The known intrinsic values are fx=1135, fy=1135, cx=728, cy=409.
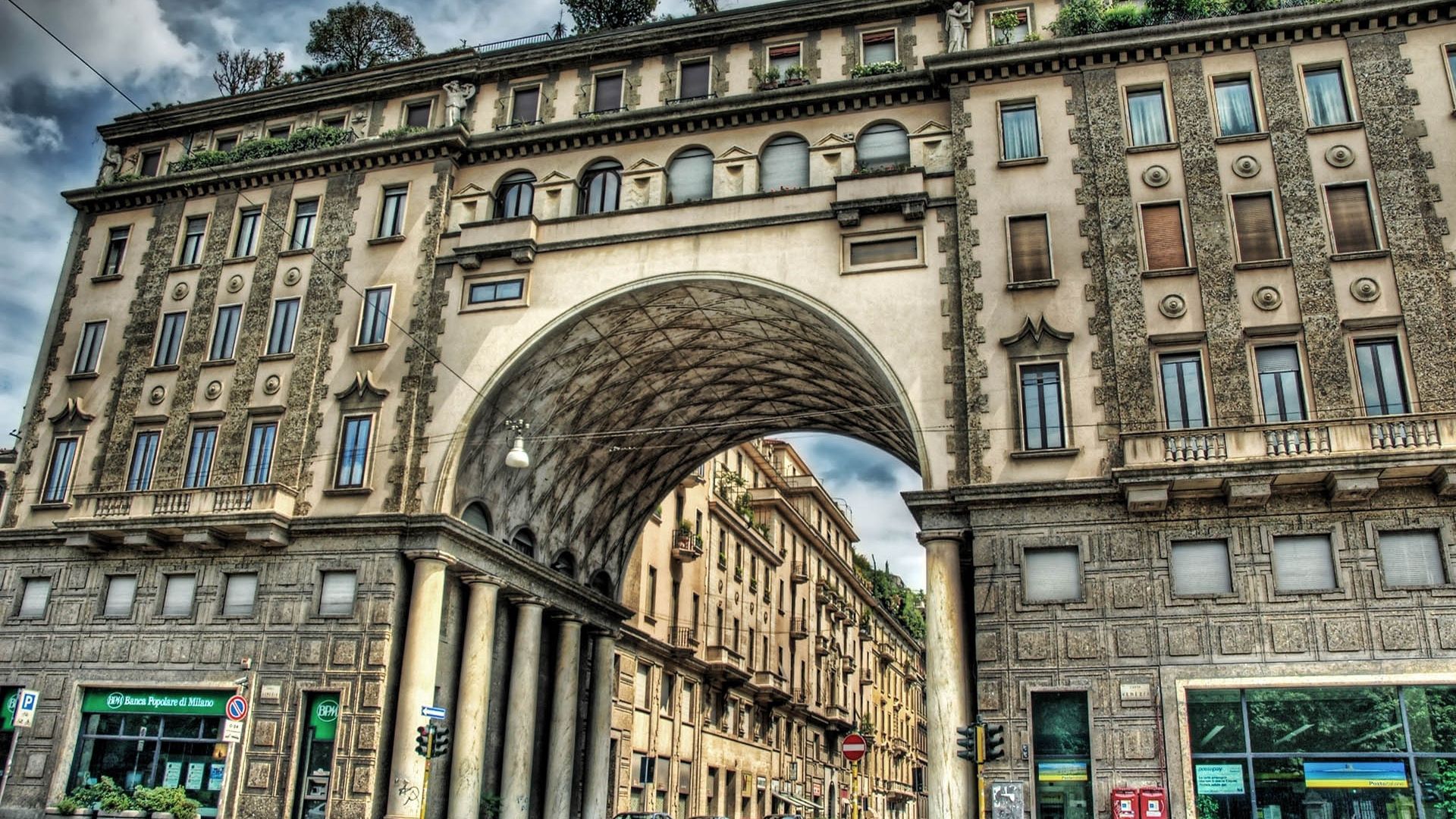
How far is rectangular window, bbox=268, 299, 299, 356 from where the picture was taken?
1225 inches

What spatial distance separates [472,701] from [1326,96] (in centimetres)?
2411

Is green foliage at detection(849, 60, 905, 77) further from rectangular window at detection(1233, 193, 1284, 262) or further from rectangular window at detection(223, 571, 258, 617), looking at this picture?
rectangular window at detection(223, 571, 258, 617)

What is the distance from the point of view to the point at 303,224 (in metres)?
32.7

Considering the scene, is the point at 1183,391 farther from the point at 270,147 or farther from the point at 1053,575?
the point at 270,147

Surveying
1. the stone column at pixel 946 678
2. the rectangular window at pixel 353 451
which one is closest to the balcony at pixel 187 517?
the rectangular window at pixel 353 451

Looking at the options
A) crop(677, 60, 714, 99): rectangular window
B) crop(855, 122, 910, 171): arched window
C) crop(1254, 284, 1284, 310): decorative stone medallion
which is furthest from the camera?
crop(677, 60, 714, 99): rectangular window

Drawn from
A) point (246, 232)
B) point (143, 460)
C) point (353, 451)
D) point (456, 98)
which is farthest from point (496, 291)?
point (143, 460)

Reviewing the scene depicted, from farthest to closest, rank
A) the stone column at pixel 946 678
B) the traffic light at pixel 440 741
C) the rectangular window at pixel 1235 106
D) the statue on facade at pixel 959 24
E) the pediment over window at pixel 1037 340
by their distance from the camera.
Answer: the statue on facade at pixel 959 24, the rectangular window at pixel 1235 106, the pediment over window at pixel 1037 340, the traffic light at pixel 440 741, the stone column at pixel 946 678

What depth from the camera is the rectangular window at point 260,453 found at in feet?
97.5

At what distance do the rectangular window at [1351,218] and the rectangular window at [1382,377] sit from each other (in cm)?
215

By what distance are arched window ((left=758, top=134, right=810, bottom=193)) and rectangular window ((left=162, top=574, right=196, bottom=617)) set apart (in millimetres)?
17736

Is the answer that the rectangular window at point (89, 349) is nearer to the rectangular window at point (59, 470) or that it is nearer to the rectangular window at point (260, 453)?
the rectangular window at point (59, 470)

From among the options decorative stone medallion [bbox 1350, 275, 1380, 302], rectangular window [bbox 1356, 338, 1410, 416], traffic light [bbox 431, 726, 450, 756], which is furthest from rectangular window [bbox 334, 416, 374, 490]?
decorative stone medallion [bbox 1350, 275, 1380, 302]

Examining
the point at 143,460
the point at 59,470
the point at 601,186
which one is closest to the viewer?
the point at 601,186
